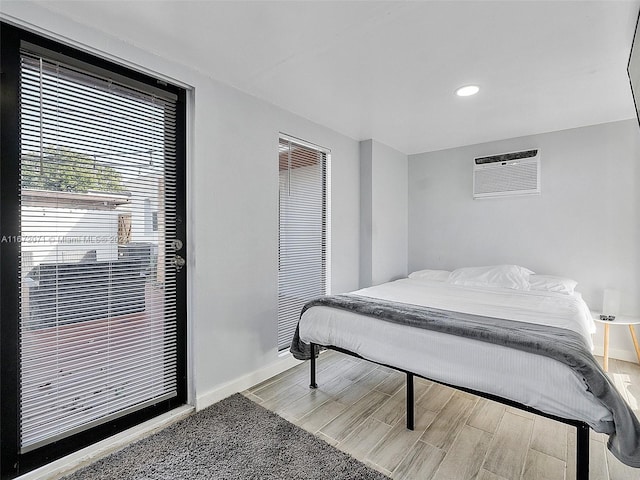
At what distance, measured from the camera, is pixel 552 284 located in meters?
2.98

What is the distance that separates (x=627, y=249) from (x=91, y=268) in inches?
178

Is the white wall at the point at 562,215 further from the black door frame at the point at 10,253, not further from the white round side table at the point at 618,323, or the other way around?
the black door frame at the point at 10,253

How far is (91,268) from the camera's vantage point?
5.96 feet

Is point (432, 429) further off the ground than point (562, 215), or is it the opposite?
point (562, 215)

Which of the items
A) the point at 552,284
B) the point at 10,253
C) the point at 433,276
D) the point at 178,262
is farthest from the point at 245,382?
the point at 552,284

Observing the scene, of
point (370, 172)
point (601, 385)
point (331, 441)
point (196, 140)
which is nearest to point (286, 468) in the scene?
point (331, 441)

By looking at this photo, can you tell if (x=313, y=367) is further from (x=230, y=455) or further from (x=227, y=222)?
(x=227, y=222)

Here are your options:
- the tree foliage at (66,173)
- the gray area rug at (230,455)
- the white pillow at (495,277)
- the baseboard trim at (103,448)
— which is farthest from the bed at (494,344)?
the tree foliage at (66,173)

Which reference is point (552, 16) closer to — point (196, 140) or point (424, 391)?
point (196, 140)

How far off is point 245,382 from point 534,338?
2.06 metres

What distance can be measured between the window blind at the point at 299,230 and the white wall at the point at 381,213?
23.6 inches

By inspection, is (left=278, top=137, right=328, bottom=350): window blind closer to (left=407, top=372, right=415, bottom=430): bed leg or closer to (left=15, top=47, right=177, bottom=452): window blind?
(left=15, top=47, right=177, bottom=452): window blind

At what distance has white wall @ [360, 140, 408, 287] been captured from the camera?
3792 millimetres

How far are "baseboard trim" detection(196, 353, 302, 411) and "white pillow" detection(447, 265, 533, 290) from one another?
1.97 meters
